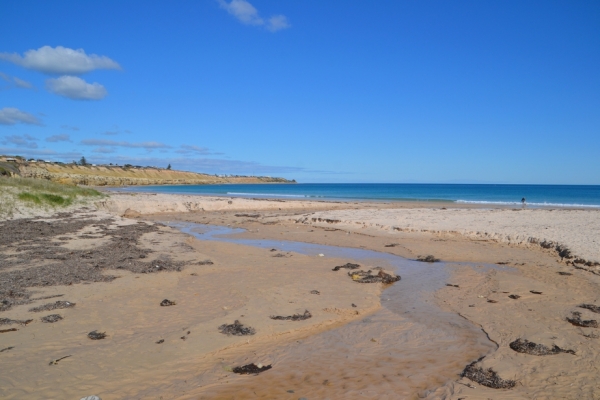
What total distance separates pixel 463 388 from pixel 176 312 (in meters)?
5.22

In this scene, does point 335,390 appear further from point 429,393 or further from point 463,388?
point 463,388

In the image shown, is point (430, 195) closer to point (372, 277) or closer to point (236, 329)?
point (372, 277)

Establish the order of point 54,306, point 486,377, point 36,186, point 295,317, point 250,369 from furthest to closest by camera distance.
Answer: point 36,186 → point 295,317 → point 54,306 → point 250,369 → point 486,377

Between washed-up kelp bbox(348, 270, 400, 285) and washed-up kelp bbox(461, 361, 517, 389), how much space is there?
4.96 meters

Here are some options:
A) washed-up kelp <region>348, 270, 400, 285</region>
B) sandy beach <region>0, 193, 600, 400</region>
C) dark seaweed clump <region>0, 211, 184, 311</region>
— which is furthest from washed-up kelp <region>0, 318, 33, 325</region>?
washed-up kelp <region>348, 270, 400, 285</region>

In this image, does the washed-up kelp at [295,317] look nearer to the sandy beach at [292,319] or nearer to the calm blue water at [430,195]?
the sandy beach at [292,319]

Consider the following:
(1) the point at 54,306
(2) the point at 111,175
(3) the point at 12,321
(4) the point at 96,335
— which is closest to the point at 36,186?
(1) the point at 54,306

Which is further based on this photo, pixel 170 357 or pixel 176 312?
pixel 176 312

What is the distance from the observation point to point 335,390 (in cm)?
514

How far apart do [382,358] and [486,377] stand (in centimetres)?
145

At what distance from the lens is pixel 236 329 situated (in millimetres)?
6969

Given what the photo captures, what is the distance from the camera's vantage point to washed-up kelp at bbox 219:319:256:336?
22.4 ft

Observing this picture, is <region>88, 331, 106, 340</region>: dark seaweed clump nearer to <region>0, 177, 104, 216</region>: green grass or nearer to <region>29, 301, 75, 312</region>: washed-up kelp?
<region>29, 301, 75, 312</region>: washed-up kelp

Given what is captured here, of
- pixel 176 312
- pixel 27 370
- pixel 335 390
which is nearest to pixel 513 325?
pixel 335 390
